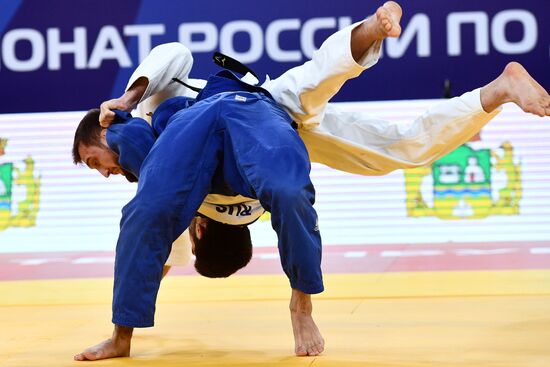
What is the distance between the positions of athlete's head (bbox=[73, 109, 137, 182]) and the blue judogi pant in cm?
31

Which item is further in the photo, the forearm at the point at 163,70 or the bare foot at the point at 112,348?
the forearm at the point at 163,70

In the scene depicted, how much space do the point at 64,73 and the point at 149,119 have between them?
115 inches

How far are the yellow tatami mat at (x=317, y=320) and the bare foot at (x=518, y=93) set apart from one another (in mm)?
618

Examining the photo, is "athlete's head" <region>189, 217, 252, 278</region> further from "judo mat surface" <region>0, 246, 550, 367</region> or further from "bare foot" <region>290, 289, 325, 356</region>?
"bare foot" <region>290, 289, 325, 356</region>

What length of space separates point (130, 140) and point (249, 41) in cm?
304

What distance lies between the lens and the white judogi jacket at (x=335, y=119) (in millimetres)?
2545

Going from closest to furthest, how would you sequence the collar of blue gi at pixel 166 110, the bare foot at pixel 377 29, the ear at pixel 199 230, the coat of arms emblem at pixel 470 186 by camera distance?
the bare foot at pixel 377 29 < the collar of blue gi at pixel 166 110 < the ear at pixel 199 230 < the coat of arms emblem at pixel 470 186

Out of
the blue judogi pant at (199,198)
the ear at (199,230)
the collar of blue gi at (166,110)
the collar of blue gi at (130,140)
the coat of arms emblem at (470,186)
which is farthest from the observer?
the coat of arms emblem at (470,186)

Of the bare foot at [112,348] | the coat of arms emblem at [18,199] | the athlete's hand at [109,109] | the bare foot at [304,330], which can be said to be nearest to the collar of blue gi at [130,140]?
the athlete's hand at [109,109]

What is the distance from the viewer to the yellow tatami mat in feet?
7.44

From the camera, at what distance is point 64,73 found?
18.3ft

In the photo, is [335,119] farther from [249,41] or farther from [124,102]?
[249,41]

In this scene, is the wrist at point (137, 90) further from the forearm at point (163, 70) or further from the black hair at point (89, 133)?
the black hair at point (89, 133)

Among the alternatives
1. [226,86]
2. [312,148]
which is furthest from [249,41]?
[226,86]
